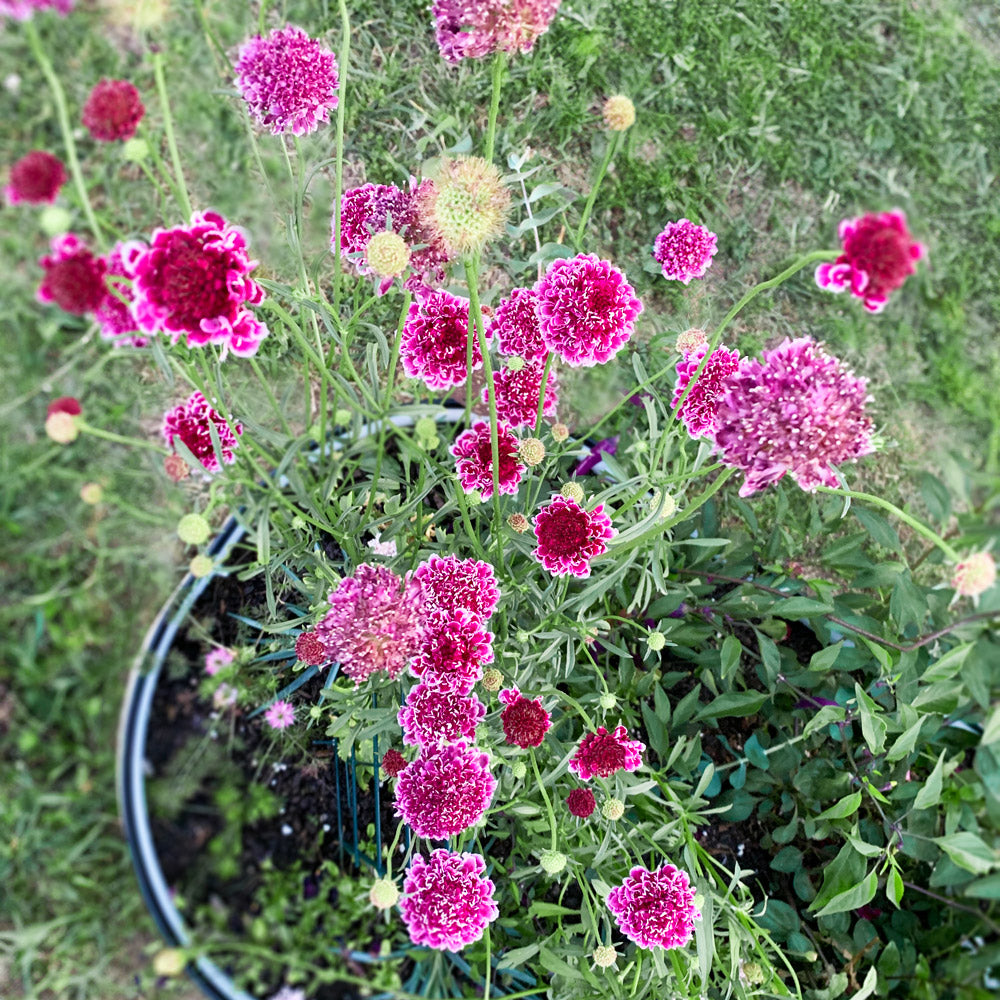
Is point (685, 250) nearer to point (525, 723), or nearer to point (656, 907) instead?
point (525, 723)

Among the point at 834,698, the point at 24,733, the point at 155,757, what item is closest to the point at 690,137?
the point at 834,698

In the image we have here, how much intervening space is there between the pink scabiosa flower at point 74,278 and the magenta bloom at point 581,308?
48cm

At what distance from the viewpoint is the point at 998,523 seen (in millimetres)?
818

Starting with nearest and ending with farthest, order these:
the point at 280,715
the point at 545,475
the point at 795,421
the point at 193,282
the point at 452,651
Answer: the point at 193,282 < the point at 795,421 < the point at 452,651 < the point at 545,475 < the point at 280,715

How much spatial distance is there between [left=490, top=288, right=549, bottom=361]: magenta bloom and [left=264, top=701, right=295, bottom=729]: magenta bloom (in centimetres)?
72

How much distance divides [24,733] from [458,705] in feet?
4.69

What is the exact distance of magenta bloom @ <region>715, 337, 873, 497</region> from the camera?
2.69ft

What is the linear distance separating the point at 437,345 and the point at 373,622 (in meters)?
0.36

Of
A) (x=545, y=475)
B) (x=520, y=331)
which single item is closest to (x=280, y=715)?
(x=545, y=475)

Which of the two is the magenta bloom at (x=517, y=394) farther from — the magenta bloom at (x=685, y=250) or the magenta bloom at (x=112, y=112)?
the magenta bloom at (x=112, y=112)

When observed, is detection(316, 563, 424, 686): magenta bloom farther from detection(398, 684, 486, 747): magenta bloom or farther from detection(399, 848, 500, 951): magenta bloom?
detection(399, 848, 500, 951): magenta bloom

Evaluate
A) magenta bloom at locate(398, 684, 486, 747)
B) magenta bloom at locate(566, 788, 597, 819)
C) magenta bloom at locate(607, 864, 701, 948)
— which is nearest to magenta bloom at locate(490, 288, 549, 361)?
magenta bloom at locate(398, 684, 486, 747)

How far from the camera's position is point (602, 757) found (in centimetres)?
100

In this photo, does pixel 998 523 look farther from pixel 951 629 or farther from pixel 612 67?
pixel 612 67
